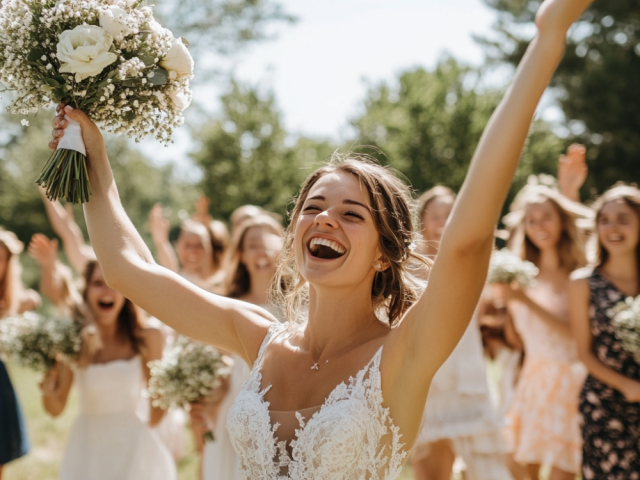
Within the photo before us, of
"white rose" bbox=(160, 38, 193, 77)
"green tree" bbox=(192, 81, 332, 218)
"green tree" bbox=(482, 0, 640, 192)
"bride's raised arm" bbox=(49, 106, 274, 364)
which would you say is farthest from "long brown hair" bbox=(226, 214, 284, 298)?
"green tree" bbox=(482, 0, 640, 192)

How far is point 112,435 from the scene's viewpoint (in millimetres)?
5332

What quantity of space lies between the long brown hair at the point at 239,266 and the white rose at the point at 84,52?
3706mm

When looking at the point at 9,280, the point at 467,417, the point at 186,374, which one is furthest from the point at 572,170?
the point at 9,280

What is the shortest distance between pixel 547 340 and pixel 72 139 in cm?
489

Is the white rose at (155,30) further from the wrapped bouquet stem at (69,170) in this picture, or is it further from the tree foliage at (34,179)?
the tree foliage at (34,179)

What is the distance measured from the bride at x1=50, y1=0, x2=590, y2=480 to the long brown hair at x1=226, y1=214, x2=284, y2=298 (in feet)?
10.0

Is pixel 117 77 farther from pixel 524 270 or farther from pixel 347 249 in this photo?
pixel 524 270

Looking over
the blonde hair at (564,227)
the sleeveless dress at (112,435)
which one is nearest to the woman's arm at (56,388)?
the sleeveless dress at (112,435)

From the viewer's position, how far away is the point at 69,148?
2525 millimetres

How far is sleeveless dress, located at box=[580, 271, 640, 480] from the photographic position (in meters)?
4.82

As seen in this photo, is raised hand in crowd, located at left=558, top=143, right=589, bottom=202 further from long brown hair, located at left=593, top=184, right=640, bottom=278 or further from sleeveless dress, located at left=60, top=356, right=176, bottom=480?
sleeveless dress, located at left=60, top=356, right=176, bottom=480

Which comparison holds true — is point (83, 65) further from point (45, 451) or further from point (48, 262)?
point (45, 451)

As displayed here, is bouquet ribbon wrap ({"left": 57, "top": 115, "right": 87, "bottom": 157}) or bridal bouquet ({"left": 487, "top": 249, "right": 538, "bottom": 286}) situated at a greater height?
bouquet ribbon wrap ({"left": 57, "top": 115, "right": 87, "bottom": 157})

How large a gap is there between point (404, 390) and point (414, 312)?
31 centimetres
